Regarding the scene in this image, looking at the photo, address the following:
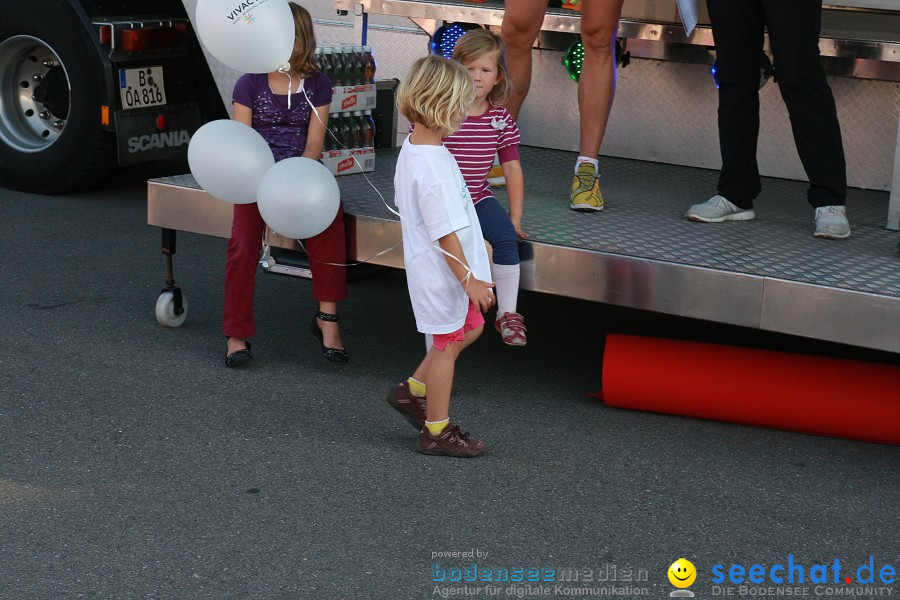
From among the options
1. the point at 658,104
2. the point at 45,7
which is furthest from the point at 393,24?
the point at 45,7

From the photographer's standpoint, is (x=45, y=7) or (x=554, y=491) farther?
(x=45, y=7)

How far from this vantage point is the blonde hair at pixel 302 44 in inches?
164

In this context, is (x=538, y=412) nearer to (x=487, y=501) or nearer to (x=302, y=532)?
(x=487, y=501)

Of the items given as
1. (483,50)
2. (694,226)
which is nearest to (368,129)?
(483,50)

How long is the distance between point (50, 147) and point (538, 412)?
3.75 m

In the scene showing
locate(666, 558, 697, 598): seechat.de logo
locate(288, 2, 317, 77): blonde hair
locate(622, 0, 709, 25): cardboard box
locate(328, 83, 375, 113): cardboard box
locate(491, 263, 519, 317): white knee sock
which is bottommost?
locate(666, 558, 697, 598): seechat.de logo

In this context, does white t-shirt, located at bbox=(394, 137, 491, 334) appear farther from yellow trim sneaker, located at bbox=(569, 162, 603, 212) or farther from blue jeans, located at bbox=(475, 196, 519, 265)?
yellow trim sneaker, located at bbox=(569, 162, 603, 212)

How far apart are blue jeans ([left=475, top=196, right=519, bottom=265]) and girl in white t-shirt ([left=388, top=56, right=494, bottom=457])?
247 millimetres

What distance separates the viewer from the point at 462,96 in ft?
11.2

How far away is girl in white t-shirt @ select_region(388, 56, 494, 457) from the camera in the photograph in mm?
3381

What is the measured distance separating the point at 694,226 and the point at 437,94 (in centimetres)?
122

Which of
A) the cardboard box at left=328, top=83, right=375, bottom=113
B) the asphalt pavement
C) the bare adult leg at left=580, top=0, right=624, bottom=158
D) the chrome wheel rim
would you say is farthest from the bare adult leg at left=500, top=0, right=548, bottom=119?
the chrome wheel rim

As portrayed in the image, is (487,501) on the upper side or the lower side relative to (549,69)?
lower

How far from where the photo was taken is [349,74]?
4789 millimetres
